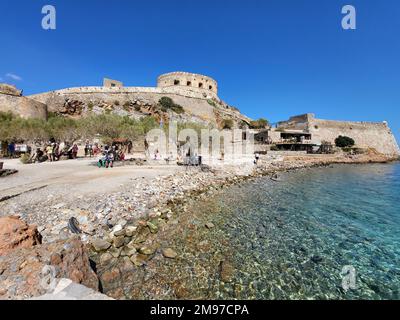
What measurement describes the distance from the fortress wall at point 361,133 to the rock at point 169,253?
49.1 meters

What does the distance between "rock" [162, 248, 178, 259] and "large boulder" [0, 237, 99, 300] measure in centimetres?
193

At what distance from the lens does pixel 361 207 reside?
10.7 meters

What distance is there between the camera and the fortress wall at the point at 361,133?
4862 cm

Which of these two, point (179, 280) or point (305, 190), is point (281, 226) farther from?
point (305, 190)

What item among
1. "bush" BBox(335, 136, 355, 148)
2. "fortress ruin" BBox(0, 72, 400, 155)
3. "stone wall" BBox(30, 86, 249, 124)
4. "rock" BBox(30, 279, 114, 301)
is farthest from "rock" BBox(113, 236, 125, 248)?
"bush" BBox(335, 136, 355, 148)

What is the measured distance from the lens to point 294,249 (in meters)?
5.97

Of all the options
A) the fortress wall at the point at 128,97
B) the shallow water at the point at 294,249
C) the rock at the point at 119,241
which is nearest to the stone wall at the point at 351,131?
the fortress wall at the point at 128,97

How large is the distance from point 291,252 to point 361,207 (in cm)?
744

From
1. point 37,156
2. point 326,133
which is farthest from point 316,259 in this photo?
point 326,133

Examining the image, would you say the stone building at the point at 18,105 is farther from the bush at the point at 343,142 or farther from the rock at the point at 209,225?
the bush at the point at 343,142

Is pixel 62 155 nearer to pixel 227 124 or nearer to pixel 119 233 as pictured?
pixel 119 233

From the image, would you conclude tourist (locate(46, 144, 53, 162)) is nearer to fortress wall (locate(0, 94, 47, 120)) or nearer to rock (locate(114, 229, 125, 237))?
rock (locate(114, 229, 125, 237))

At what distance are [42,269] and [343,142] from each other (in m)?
57.7
